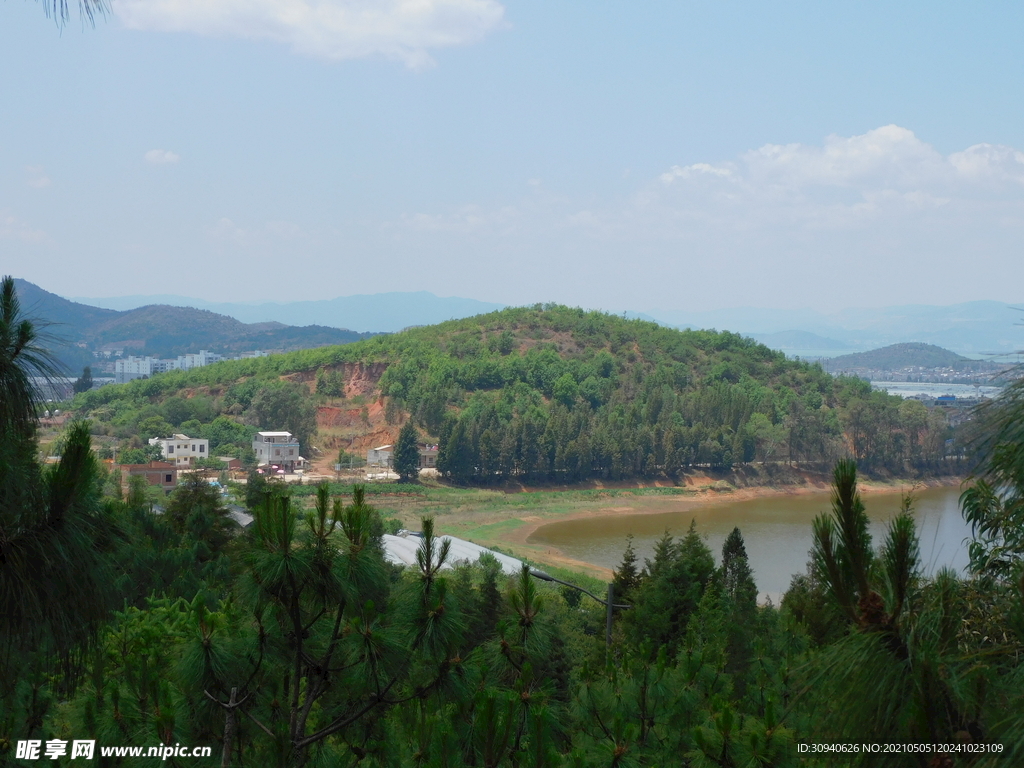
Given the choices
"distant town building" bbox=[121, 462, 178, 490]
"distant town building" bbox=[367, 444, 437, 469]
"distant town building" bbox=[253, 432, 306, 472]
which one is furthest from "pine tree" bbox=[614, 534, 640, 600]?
"distant town building" bbox=[253, 432, 306, 472]

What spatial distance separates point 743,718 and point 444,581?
4.49 feet

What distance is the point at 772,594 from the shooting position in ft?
56.3

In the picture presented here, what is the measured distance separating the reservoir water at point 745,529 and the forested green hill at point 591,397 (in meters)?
4.07

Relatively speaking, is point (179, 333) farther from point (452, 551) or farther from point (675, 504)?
point (452, 551)

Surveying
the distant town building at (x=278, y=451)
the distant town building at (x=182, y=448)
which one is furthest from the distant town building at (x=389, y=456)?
the distant town building at (x=182, y=448)

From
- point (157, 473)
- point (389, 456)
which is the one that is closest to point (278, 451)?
point (389, 456)

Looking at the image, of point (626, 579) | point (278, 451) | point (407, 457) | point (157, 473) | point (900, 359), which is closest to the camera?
point (626, 579)

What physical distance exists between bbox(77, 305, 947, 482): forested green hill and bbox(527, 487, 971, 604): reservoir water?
407 centimetres

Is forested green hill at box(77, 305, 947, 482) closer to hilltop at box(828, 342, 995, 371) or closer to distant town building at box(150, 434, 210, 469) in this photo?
distant town building at box(150, 434, 210, 469)

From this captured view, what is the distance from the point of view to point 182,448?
115 feet

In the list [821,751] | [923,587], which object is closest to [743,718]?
[821,751]

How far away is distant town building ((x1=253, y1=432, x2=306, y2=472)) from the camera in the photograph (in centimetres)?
3566

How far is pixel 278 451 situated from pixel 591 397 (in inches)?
635

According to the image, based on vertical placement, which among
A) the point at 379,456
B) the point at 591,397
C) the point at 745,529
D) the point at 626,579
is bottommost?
the point at 745,529
